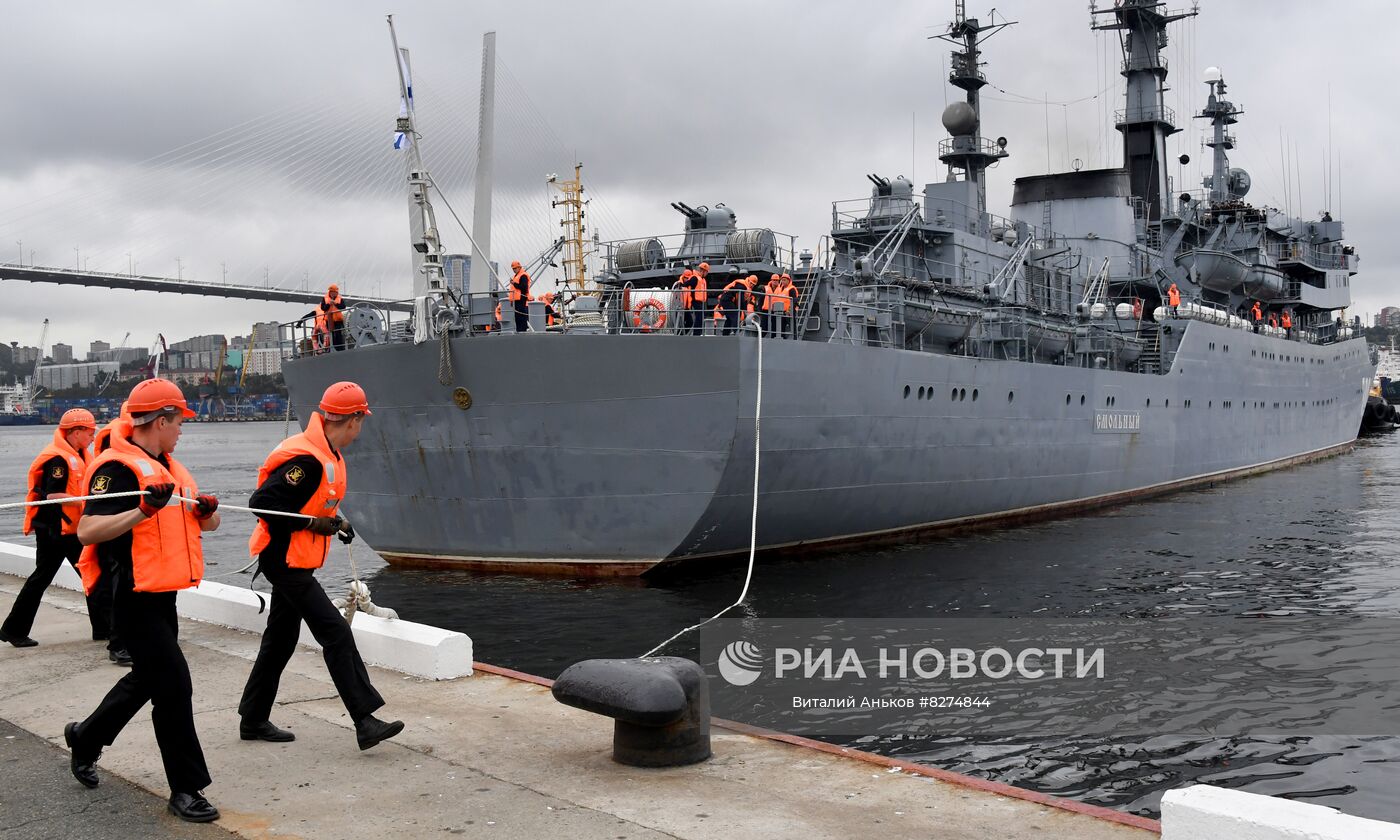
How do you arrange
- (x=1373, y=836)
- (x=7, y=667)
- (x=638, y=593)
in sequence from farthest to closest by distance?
(x=638, y=593), (x=7, y=667), (x=1373, y=836)

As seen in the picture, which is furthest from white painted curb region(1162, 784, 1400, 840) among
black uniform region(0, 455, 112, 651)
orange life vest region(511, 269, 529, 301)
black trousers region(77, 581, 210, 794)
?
orange life vest region(511, 269, 529, 301)

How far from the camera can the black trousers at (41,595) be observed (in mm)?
7867

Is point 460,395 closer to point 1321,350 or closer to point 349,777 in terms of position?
point 349,777

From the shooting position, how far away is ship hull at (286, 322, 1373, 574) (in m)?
14.2

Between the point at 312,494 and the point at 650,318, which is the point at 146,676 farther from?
the point at 650,318

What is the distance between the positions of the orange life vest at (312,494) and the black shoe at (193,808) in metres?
1.19

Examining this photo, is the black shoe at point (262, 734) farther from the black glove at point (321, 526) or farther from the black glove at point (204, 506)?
the black glove at point (204, 506)

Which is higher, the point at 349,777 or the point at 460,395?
the point at 460,395

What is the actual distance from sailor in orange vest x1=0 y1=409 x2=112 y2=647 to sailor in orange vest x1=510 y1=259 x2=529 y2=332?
22.3 feet

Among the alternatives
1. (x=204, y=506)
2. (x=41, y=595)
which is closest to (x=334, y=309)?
(x=41, y=595)

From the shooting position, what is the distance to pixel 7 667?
750 cm

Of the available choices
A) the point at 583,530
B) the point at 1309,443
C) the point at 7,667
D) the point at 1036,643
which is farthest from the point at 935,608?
the point at 1309,443

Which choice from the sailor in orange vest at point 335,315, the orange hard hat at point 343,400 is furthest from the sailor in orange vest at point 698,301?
the orange hard hat at point 343,400

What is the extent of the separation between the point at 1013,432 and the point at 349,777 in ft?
55.9
